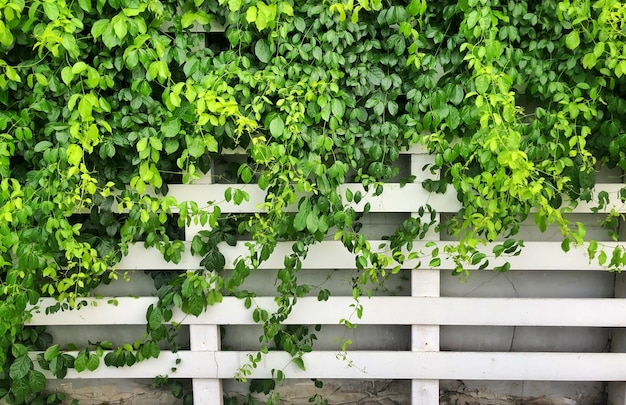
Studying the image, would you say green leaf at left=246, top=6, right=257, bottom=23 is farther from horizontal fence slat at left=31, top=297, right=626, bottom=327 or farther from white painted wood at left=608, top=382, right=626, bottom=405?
white painted wood at left=608, top=382, right=626, bottom=405

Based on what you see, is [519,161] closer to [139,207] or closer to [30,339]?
[139,207]

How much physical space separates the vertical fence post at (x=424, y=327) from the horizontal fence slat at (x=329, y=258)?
0.05 metres

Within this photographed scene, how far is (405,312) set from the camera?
2.33 meters

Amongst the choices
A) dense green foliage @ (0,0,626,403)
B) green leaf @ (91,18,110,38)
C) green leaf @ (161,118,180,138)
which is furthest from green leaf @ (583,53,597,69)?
green leaf @ (91,18,110,38)

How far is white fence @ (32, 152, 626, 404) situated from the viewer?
2293 mm

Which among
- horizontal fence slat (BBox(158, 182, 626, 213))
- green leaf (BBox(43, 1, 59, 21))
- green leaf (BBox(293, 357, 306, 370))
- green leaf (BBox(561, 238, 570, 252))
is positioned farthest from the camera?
green leaf (BBox(293, 357, 306, 370))

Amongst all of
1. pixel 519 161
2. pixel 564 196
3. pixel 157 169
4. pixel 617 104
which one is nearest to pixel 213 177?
pixel 157 169

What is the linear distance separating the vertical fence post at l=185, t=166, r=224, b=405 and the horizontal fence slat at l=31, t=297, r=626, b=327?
44 millimetres

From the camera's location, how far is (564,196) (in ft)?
7.34

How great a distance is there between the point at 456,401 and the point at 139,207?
1.67 meters

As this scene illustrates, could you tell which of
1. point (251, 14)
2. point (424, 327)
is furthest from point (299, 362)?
point (251, 14)

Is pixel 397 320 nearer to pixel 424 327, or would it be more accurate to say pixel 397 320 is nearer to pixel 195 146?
pixel 424 327

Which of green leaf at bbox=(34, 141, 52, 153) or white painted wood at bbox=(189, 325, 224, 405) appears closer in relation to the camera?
green leaf at bbox=(34, 141, 52, 153)

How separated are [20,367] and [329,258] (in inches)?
53.2
